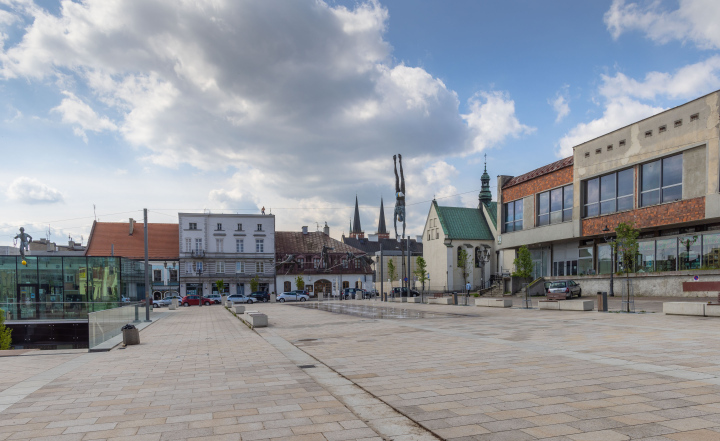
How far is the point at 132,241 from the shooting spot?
6862 centimetres

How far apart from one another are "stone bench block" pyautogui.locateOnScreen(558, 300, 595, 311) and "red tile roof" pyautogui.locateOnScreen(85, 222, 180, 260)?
183 feet

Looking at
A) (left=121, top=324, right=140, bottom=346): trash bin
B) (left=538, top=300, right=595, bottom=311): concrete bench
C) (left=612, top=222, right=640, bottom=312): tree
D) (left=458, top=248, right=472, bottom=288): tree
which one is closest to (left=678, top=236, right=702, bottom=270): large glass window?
(left=612, top=222, right=640, bottom=312): tree

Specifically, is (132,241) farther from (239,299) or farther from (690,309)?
(690,309)

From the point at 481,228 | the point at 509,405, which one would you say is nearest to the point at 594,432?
the point at 509,405

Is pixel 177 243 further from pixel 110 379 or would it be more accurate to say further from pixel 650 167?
pixel 110 379

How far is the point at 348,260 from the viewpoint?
242ft

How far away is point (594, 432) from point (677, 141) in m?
31.8

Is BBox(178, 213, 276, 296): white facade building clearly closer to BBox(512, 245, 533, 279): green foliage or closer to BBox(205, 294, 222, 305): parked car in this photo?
BBox(205, 294, 222, 305): parked car

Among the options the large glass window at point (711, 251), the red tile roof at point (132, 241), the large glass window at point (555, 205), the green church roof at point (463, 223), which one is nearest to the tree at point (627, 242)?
the large glass window at point (711, 251)

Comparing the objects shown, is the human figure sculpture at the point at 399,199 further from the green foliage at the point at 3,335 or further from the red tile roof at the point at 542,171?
the green foliage at the point at 3,335

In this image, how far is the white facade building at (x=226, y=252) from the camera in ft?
219

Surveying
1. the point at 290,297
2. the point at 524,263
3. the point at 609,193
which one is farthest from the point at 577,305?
the point at 290,297

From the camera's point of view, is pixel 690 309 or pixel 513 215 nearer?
pixel 690 309

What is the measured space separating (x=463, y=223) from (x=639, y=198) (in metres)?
37.0
